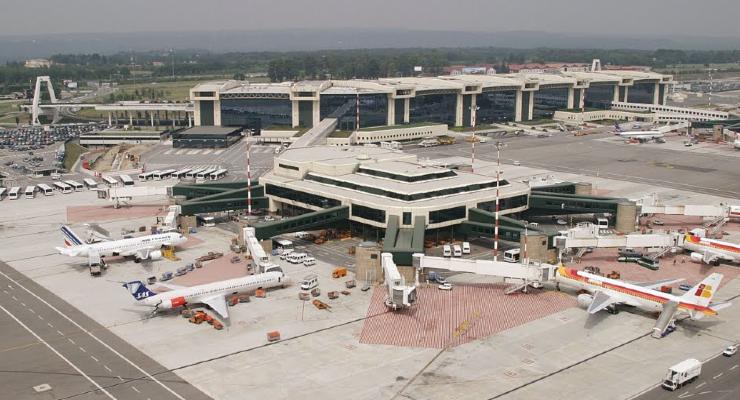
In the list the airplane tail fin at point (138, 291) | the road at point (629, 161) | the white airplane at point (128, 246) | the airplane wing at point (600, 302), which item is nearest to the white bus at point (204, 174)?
the road at point (629, 161)

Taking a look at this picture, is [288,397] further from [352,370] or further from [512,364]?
[512,364]

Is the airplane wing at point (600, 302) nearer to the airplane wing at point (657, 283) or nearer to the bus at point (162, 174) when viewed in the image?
the airplane wing at point (657, 283)

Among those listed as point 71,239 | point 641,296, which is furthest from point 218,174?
point 641,296

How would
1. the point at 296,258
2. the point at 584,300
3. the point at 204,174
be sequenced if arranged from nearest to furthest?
the point at 584,300 < the point at 296,258 < the point at 204,174

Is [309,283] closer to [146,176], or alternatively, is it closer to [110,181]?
[110,181]

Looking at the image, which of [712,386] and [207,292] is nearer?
[712,386]

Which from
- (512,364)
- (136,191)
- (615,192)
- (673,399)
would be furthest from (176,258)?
(615,192)
